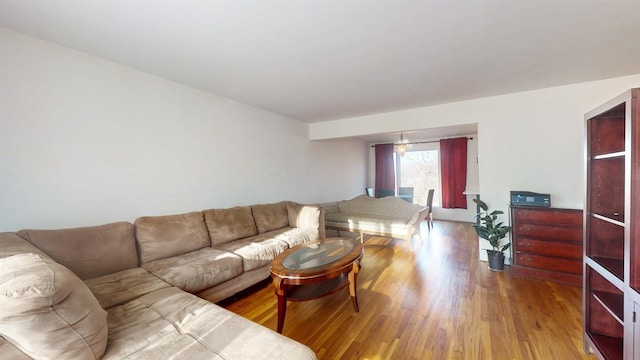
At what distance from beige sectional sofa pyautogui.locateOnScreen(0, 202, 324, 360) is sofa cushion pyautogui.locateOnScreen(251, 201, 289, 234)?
0.38ft

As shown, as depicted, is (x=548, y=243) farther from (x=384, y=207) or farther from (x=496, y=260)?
(x=384, y=207)

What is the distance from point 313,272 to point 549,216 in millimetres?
2909

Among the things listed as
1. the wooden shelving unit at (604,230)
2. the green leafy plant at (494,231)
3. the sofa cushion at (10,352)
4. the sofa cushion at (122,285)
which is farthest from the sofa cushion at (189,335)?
the green leafy plant at (494,231)

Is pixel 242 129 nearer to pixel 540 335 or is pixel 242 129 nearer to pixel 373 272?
pixel 373 272

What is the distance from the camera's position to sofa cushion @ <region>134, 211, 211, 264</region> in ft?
7.45

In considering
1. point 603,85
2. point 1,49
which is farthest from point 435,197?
point 1,49

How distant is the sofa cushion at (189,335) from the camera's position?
3.57 ft

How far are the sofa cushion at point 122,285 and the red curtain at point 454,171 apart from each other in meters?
6.42

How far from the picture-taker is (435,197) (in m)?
6.59

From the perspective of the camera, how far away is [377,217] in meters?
4.33

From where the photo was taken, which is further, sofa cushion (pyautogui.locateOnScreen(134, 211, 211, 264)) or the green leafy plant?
the green leafy plant

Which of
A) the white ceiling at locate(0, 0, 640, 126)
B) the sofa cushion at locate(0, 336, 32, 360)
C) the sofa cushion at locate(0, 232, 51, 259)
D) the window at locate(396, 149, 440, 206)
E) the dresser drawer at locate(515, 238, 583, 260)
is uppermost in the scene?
the white ceiling at locate(0, 0, 640, 126)

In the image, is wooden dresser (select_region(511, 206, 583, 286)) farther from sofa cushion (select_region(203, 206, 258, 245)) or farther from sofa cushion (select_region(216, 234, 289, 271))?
sofa cushion (select_region(203, 206, 258, 245))

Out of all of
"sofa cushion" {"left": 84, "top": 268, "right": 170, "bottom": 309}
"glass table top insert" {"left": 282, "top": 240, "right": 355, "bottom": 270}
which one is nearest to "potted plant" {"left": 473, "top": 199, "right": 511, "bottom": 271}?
"glass table top insert" {"left": 282, "top": 240, "right": 355, "bottom": 270}
